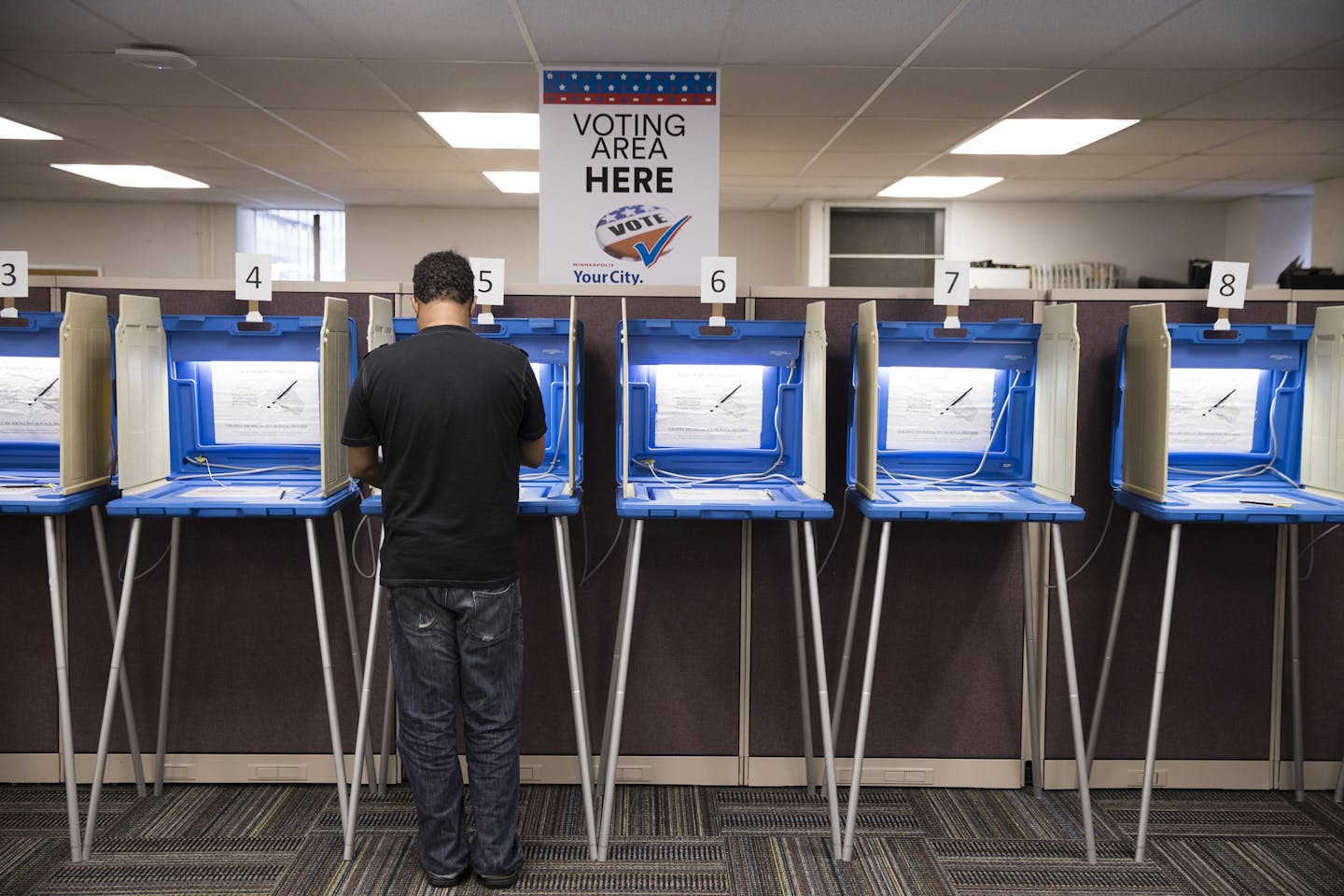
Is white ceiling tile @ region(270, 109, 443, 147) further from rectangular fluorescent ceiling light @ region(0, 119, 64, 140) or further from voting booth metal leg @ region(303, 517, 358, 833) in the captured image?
voting booth metal leg @ region(303, 517, 358, 833)

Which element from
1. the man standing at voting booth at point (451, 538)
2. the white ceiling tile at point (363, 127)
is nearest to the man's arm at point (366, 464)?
the man standing at voting booth at point (451, 538)

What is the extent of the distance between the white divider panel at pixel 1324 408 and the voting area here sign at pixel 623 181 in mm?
1701

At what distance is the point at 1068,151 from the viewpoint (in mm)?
6055

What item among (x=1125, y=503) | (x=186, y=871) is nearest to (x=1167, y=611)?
(x=1125, y=503)

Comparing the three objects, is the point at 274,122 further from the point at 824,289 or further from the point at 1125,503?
the point at 1125,503

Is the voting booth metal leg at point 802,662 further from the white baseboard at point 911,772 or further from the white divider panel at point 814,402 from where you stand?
the white divider panel at point 814,402

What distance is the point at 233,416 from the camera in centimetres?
236

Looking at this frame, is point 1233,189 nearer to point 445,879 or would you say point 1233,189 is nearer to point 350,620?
point 350,620

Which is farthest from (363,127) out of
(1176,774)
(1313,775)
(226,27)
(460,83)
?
(1313,775)

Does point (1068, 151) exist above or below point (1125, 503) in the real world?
above

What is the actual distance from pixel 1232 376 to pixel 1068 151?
13.8 feet

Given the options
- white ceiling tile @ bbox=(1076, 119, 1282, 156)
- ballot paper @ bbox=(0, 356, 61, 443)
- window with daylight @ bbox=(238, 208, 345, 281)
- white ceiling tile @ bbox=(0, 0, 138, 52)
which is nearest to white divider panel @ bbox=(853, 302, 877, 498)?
ballot paper @ bbox=(0, 356, 61, 443)

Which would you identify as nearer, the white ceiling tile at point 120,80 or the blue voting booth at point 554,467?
the blue voting booth at point 554,467

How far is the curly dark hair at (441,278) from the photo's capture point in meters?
1.93
